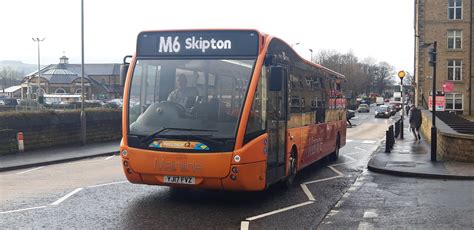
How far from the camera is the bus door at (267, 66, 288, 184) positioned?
870cm

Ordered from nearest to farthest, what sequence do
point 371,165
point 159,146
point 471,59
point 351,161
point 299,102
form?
point 159,146, point 299,102, point 371,165, point 351,161, point 471,59

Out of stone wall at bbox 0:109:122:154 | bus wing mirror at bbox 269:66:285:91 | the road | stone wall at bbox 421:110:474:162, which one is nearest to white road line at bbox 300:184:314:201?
the road

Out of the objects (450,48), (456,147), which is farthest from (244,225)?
(450,48)

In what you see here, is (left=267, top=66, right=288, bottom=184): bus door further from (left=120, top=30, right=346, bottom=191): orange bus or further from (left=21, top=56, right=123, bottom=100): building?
(left=21, top=56, right=123, bottom=100): building

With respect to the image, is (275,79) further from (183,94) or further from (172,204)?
(172,204)

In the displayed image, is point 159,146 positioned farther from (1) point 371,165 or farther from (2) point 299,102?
(1) point 371,165

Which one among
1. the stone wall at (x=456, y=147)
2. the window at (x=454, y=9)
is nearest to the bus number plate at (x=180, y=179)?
the stone wall at (x=456, y=147)

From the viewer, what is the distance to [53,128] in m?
21.2

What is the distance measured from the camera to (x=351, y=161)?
→ 16.9 metres

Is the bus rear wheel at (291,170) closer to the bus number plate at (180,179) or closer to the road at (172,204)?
the road at (172,204)

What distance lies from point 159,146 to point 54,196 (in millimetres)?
2738

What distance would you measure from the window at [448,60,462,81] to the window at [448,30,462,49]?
5.23 feet

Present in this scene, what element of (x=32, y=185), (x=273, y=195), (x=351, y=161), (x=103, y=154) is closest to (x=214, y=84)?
(x=273, y=195)

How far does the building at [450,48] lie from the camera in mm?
52531
